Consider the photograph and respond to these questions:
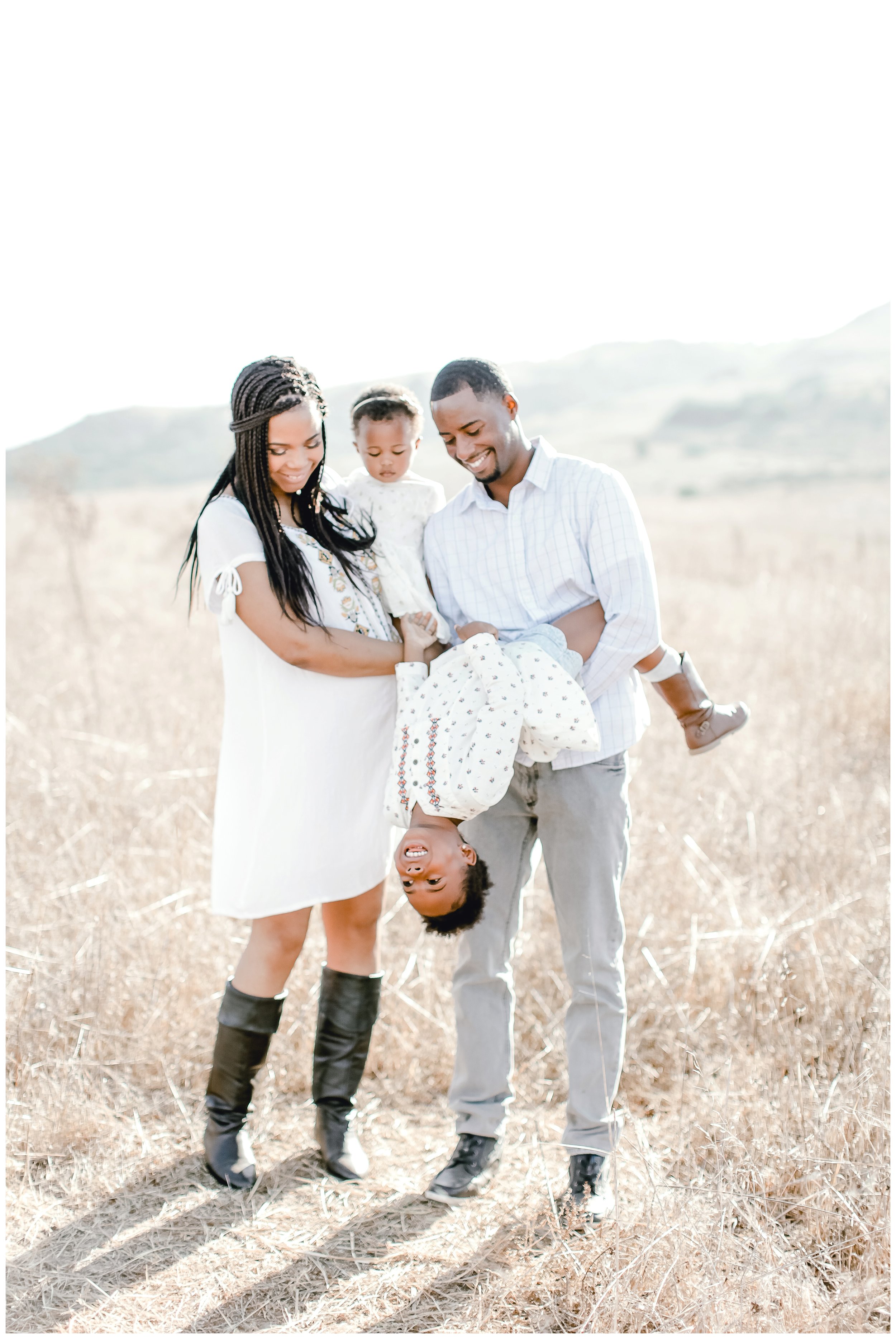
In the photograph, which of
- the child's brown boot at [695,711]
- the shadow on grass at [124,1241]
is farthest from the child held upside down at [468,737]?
the shadow on grass at [124,1241]

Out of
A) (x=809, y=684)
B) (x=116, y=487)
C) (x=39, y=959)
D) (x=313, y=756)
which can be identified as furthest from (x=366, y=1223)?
(x=116, y=487)

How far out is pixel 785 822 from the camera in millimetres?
4824

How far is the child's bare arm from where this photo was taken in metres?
2.78

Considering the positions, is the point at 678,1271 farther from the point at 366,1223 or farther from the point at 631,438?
the point at 631,438

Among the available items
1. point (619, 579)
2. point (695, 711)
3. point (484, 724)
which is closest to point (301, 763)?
point (484, 724)

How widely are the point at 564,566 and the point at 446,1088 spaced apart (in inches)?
79.4

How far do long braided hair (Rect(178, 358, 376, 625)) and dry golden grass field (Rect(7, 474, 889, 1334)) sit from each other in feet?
5.32

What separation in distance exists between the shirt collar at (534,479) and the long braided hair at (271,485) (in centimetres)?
42

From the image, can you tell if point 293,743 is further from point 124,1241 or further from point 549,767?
point 124,1241

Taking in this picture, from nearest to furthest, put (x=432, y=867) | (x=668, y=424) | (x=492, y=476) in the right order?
(x=432, y=867) < (x=492, y=476) < (x=668, y=424)

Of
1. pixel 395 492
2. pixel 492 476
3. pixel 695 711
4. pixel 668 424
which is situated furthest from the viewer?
pixel 668 424

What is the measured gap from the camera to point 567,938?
2930mm

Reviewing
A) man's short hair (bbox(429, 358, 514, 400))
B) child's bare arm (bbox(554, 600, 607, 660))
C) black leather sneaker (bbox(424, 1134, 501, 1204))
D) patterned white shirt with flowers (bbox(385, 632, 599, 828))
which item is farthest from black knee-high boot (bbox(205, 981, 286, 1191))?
man's short hair (bbox(429, 358, 514, 400))

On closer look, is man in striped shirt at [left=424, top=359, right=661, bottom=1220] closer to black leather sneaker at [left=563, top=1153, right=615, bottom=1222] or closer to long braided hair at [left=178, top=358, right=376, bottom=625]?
black leather sneaker at [left=563, top=1153, right=615, bottom=1222]
